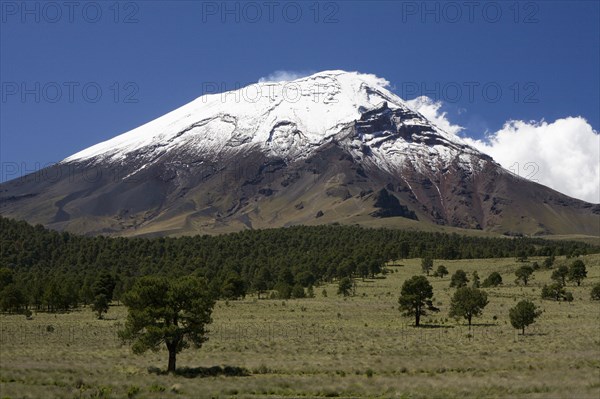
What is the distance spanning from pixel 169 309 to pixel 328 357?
13071 millimetres

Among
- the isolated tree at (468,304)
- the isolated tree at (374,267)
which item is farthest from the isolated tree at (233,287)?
the isolated tree at (468,304)

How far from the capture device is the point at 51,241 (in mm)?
191250

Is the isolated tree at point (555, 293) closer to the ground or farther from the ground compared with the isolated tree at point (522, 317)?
farther from the ground

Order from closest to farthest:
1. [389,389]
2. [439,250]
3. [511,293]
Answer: [389,389] < [511,293] < [439,250]

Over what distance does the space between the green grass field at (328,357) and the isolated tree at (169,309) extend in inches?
97.8

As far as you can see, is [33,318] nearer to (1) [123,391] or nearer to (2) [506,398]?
(1) [123,391]

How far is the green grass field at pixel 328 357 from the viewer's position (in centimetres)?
3525

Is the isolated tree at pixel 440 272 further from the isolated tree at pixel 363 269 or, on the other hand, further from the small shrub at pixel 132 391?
the small shrub at pixel 132 391

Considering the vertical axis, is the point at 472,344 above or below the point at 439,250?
below

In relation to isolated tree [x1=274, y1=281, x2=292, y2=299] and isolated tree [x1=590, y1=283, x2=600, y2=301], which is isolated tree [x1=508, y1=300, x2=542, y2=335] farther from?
isolated tree [x1=274, y1=281, x2=292, y2=299]

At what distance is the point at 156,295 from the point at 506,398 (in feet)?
81.5

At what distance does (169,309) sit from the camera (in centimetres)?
4475

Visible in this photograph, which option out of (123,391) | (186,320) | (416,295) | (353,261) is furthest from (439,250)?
(123,391)

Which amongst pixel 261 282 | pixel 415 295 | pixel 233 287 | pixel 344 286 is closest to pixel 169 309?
pixel 415 295
